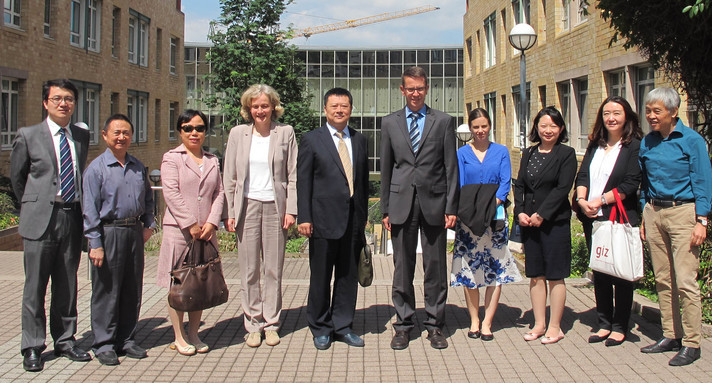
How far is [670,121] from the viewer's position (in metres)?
5.48

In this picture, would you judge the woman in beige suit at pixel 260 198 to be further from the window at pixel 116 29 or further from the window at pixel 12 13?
the window at pixel 116 29

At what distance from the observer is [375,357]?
557 centimetres

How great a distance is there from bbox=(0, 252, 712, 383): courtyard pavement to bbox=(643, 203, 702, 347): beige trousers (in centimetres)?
28

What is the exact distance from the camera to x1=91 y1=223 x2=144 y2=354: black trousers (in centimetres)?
545

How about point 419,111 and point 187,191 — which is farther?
point 419,111

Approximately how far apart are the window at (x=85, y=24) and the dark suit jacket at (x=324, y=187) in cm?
1949

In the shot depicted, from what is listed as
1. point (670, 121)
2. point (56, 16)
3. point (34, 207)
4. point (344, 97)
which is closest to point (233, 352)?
point (34, 207)

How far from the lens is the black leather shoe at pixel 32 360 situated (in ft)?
16.9

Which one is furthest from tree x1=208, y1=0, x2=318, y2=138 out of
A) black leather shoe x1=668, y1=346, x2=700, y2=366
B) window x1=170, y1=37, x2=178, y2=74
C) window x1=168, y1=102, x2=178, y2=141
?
window x1=170, y1=37, x2=178, y2=74

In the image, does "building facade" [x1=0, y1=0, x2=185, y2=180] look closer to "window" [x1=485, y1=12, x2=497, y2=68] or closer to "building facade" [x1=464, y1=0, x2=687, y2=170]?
"building facade" [x1=464, y1=0, x2=687, y2=170]

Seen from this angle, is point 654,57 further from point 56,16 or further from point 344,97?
point 56,16

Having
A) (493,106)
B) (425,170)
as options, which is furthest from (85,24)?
(425,170)

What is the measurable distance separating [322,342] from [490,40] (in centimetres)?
2479

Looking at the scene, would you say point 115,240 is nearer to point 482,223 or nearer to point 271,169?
point 271,169
